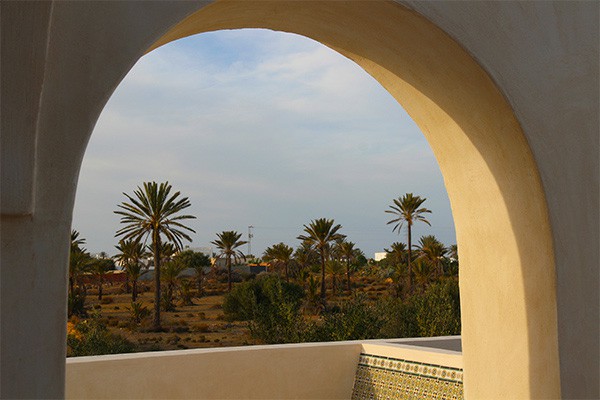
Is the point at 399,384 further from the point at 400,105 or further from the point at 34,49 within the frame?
the point at 34,49

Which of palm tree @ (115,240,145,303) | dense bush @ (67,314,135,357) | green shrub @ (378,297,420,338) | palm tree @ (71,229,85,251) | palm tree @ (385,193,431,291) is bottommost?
dense bush @ (67,314,135,357)

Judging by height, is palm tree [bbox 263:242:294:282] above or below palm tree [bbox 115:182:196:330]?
below

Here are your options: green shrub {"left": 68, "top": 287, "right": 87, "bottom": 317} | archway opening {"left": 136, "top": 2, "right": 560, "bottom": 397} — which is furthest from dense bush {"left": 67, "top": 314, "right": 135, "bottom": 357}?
archway opening {"left": 136, "top": 2, "right": 560, "bottom": 397}

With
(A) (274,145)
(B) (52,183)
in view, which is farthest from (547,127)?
(A) (274,145)

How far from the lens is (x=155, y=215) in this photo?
19281 millimetres

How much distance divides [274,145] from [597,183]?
2038cm

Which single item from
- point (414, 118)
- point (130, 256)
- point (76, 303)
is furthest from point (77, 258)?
point (414, 118)

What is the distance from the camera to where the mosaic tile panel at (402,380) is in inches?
187

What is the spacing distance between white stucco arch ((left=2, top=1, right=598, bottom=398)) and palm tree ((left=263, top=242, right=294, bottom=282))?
23626 millimetres

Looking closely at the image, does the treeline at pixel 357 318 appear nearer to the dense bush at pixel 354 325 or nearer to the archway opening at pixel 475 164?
the dense bush at pixel 354 325

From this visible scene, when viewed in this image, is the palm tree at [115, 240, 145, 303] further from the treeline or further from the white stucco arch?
the white stucco arch

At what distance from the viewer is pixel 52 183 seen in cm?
188

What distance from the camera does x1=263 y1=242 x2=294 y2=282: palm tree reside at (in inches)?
1061

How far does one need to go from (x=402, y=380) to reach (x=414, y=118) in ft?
8.52
